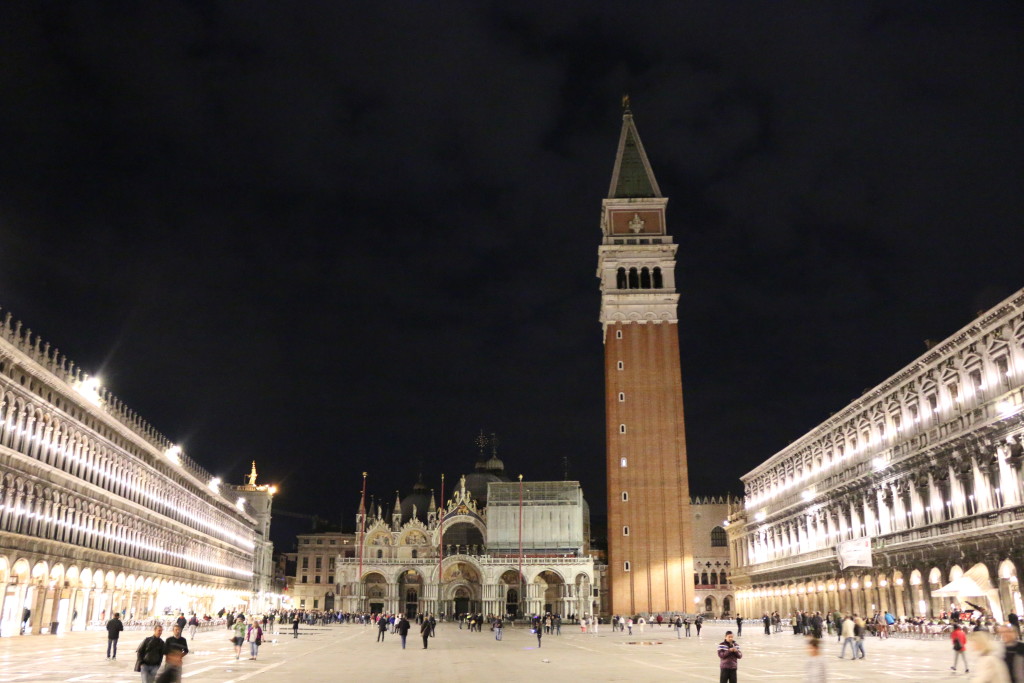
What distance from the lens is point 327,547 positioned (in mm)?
140375

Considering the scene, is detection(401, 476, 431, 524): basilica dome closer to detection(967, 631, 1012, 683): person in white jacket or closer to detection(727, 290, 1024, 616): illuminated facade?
detection(727, 290, 1024, 616): illuminated facade

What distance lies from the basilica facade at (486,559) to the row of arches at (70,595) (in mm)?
27973

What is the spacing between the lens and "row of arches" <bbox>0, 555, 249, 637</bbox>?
43.9 meters

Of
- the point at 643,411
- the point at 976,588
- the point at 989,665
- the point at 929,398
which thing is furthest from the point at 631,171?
the point at 989,665

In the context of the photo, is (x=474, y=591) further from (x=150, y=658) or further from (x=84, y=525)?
(x=150, y=658)

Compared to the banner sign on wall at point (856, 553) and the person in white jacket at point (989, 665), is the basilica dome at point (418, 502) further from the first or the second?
the person in white jacket at point (989, 665)

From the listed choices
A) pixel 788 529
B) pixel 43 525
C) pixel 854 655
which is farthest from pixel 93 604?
pixel 788 529

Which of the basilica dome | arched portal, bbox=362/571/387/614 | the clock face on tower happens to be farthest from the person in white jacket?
the basilica dome

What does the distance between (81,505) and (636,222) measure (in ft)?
214

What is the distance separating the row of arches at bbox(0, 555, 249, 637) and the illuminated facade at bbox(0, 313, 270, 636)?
94 mm

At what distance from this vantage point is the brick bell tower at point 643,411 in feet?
269

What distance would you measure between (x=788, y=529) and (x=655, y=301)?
94.2 ft

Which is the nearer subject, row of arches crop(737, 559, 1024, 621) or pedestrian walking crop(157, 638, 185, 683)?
pedestrian walking crop(157, 638, 185, 683)

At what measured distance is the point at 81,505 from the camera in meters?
53.5
